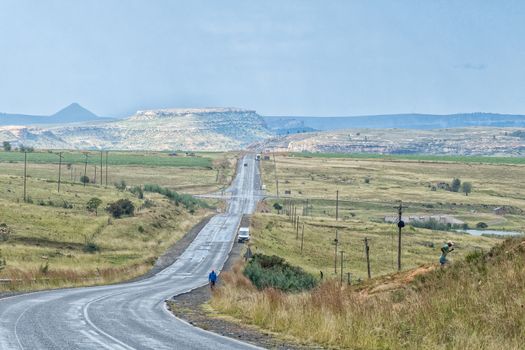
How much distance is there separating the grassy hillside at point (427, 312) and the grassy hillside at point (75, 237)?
23.6 metres

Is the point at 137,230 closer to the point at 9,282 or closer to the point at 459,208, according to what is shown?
the point at 9,282

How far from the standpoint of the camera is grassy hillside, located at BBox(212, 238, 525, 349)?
18.0m

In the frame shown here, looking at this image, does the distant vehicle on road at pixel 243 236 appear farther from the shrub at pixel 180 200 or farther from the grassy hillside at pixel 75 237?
the shrub at pixel 180 200

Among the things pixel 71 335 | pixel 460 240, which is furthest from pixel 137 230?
pixel 71 335

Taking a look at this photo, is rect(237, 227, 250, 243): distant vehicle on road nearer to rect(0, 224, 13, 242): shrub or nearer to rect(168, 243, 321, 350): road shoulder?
rect(0, 224, 13, 242): shrub

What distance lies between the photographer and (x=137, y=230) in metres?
94.6

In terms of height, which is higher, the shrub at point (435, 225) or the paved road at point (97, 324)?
the paved road at point (97, 324)

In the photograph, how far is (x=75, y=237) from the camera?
8106 cm

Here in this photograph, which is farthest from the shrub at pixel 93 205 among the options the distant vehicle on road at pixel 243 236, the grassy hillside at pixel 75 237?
the distant vehicle on road at pixel 243 236

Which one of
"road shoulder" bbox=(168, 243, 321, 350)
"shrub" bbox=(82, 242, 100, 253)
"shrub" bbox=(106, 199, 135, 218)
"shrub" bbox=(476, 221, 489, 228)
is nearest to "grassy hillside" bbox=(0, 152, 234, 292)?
"shrub" bbox=(82, 242, 100, 253)

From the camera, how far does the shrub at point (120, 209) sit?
104900 mm

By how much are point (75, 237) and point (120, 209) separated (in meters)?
24.4

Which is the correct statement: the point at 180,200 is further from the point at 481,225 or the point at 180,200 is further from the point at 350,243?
the point at 481,225

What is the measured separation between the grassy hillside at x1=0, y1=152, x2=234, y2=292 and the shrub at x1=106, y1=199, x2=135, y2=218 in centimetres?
147
